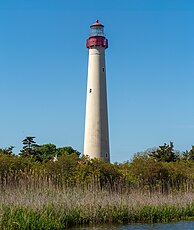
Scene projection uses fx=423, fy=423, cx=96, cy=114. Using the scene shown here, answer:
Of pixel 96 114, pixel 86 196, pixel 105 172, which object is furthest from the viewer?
pixel 96 114

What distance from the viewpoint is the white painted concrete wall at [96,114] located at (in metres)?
24.7

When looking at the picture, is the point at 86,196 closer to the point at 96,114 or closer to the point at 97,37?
the point at 96,114

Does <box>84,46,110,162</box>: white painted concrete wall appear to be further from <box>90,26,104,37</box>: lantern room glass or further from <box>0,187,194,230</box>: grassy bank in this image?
<box>0,187,194,230</box>: grassy bank

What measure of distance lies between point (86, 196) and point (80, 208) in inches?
22.7

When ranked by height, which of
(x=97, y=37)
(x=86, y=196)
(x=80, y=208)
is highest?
(x=97, y=37)

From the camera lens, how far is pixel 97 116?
2466 cm

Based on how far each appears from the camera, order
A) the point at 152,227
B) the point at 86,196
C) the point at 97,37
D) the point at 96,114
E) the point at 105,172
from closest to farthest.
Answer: the point at 152,227 < the point at 86,196 < the point at 105,172 < the point at 96,114 < the point at 97,37

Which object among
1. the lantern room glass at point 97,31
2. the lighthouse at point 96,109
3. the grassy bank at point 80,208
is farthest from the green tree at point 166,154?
the grassy bank at point 80,208

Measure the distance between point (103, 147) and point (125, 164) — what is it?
13.1 ft

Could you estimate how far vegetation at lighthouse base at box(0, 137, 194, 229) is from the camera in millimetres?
11438

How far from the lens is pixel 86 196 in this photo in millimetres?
13383

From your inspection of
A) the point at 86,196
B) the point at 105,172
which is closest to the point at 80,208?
the point at 86,196

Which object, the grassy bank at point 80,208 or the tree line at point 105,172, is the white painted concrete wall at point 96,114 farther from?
the grassy bank at point 80,208

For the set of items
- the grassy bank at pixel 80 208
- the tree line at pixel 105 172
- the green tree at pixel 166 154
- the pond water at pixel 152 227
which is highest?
the green tree at pixel 166 154
